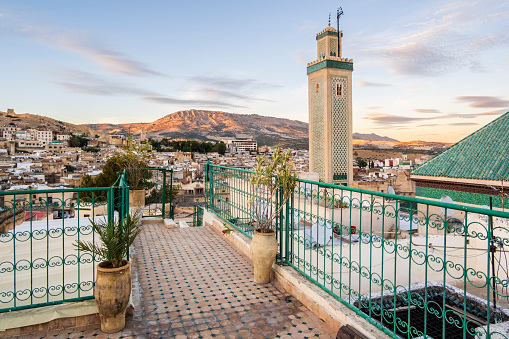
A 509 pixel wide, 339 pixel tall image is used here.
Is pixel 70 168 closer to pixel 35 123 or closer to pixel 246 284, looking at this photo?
pixel 246 284

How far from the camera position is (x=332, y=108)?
900 inches

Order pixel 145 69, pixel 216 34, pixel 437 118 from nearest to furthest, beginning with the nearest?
pixel 216 34 → pixel 437 118 → pixel 145 69

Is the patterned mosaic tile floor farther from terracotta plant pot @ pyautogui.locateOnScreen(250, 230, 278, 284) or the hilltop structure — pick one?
the hilltop structure

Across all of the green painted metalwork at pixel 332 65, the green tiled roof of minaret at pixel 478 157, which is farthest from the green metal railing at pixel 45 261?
the green painted metalwork at pixel 332 65

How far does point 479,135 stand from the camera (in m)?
12.1

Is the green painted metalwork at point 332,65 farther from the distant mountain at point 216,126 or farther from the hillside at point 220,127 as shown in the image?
the distant mountain at point 216,126

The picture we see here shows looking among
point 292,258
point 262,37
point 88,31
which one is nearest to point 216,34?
point 262,37

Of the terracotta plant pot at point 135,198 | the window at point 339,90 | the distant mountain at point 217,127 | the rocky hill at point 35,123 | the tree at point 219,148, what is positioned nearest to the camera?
the terracotta plant pot at point 135,198

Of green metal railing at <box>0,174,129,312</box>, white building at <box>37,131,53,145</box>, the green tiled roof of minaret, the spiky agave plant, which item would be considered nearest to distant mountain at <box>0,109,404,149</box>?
white building at <box>37,131,53,145</box>

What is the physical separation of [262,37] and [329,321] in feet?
54.4

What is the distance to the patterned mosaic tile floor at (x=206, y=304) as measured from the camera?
2.59 m

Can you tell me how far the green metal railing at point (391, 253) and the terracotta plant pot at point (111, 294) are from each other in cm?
155

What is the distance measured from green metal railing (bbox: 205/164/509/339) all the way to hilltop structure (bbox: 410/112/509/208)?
432cm

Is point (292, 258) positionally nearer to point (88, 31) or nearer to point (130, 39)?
point (130, 39)
